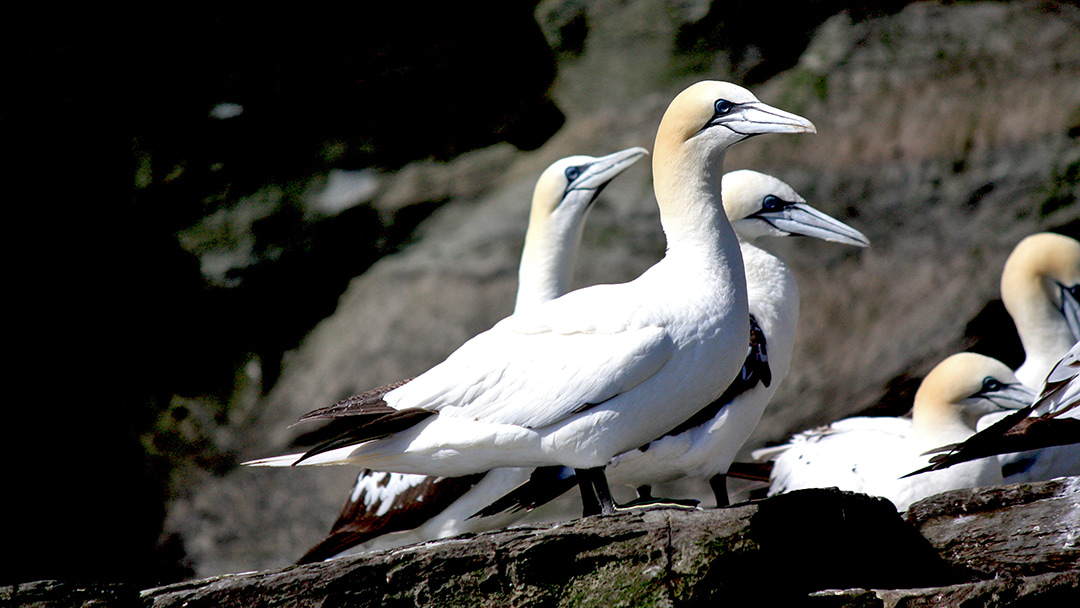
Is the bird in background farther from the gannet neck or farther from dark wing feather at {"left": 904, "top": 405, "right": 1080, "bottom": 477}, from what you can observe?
the gannet neck

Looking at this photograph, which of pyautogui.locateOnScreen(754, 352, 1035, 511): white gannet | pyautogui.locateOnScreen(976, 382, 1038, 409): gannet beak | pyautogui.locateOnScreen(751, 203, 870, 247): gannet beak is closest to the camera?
pyautogui.locateOnScreen(754, 352, 1035, 511): white gannet

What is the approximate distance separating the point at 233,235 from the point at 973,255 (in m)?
5.12

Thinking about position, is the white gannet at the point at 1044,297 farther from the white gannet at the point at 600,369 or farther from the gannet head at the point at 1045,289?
the white gannet at the point at 600,369

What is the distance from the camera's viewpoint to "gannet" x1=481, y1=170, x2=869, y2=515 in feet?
16.0

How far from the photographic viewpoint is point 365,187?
848cm

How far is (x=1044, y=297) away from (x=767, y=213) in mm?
2023

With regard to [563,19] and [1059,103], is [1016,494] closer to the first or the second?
[1059,103]

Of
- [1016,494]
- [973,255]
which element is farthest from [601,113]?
[1016,494]

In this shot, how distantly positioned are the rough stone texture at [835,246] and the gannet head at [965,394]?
1.71 meters

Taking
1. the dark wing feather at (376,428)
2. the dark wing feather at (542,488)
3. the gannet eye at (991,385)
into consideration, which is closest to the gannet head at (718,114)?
the dark wing feather at (376,428)

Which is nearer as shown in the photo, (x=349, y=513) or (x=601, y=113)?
(x=349, y=513)

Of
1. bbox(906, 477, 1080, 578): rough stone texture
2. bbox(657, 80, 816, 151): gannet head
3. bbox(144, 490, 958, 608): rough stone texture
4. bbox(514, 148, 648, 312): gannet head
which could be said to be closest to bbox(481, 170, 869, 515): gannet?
bbox(514, 148, 648, 312): gannet head

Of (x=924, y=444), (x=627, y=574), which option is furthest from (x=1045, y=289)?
(x=627, y=574)

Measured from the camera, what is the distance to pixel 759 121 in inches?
159
